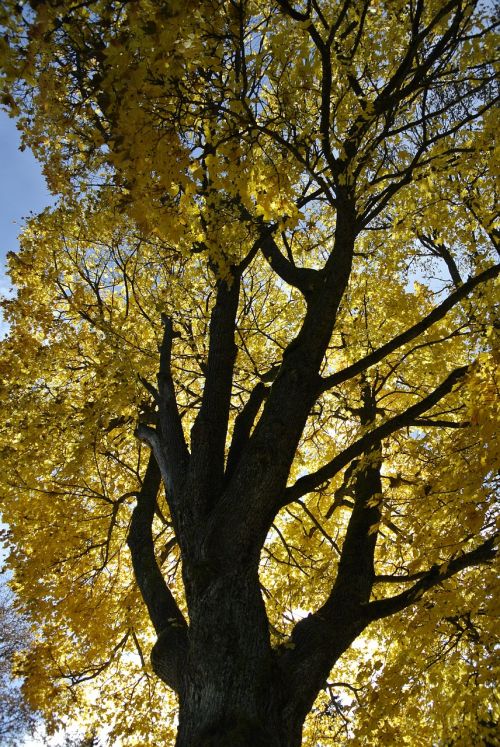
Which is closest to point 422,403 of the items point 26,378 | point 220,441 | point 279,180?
point 220,441

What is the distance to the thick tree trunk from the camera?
9.45 ft

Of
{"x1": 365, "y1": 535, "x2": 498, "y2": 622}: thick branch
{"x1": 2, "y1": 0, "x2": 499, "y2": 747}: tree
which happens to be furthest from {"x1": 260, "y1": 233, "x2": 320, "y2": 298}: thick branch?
{"x1": 365, "y1": 535, "x2": 498, "y2": 622}: thick branch

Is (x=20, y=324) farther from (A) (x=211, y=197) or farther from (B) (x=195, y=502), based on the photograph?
(B) (x=195, y=502)

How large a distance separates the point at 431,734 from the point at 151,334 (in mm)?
6791

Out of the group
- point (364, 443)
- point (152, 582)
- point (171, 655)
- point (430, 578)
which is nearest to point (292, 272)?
point (364, 443)

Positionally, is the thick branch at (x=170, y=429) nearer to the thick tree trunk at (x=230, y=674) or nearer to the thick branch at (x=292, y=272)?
the thick tree trunk at (x=230, y=674)

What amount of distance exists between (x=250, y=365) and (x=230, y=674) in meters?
5.51

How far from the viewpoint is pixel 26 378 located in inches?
279

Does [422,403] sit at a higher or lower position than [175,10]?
lower

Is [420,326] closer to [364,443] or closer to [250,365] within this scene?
[364,443]

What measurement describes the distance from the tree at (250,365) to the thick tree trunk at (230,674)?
0.02 meters

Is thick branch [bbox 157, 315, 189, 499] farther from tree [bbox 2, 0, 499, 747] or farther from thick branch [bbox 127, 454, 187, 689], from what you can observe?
thick branch [bbox 127, 454, 187, 689]

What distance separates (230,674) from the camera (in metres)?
3.07

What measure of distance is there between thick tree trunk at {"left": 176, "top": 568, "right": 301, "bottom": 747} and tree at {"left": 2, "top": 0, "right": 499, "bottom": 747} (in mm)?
17
